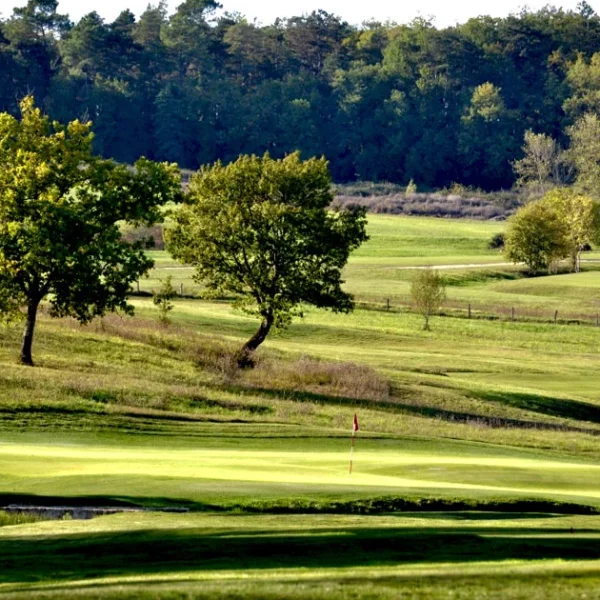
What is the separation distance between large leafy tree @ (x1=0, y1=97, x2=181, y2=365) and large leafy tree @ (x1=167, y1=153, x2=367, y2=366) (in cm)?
462

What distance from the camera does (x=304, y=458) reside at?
95.4 feet

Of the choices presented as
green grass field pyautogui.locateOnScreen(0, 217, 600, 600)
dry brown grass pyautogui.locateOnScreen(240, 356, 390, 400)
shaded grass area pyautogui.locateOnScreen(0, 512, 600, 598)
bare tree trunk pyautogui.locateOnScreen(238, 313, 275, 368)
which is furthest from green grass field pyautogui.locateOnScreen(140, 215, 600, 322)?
shaded grass area pyautogui.locateOnScreen(0, 512, 600, 598)

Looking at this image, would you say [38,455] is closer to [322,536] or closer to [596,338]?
[322,536]

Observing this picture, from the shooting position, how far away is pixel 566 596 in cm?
1280

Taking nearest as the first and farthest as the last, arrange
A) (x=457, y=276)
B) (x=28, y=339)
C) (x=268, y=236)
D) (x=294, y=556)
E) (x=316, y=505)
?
(x=294, y=556) → (x=316, y=505) → (x=28, y=339) → (x=268, y=236) → (x=457, y=276)

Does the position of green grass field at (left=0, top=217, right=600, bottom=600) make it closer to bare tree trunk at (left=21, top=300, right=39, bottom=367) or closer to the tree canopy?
bare tree trunk at (left=21, top=300, right=39, bottom=367)

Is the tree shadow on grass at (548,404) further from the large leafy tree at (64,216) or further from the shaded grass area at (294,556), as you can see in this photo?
the shaded grass area at (294,556)

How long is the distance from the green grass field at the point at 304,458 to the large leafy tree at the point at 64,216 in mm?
2384

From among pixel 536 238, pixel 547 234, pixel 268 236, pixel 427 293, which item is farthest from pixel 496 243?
pixel 268 236

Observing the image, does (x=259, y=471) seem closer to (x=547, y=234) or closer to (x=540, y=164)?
(x=547, y=234)

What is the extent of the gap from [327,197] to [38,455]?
2784 cm

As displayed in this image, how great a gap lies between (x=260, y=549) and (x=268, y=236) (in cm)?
3625

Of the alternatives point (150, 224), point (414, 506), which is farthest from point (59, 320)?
point (414, 506)

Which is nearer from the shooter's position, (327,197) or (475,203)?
(327,197)
